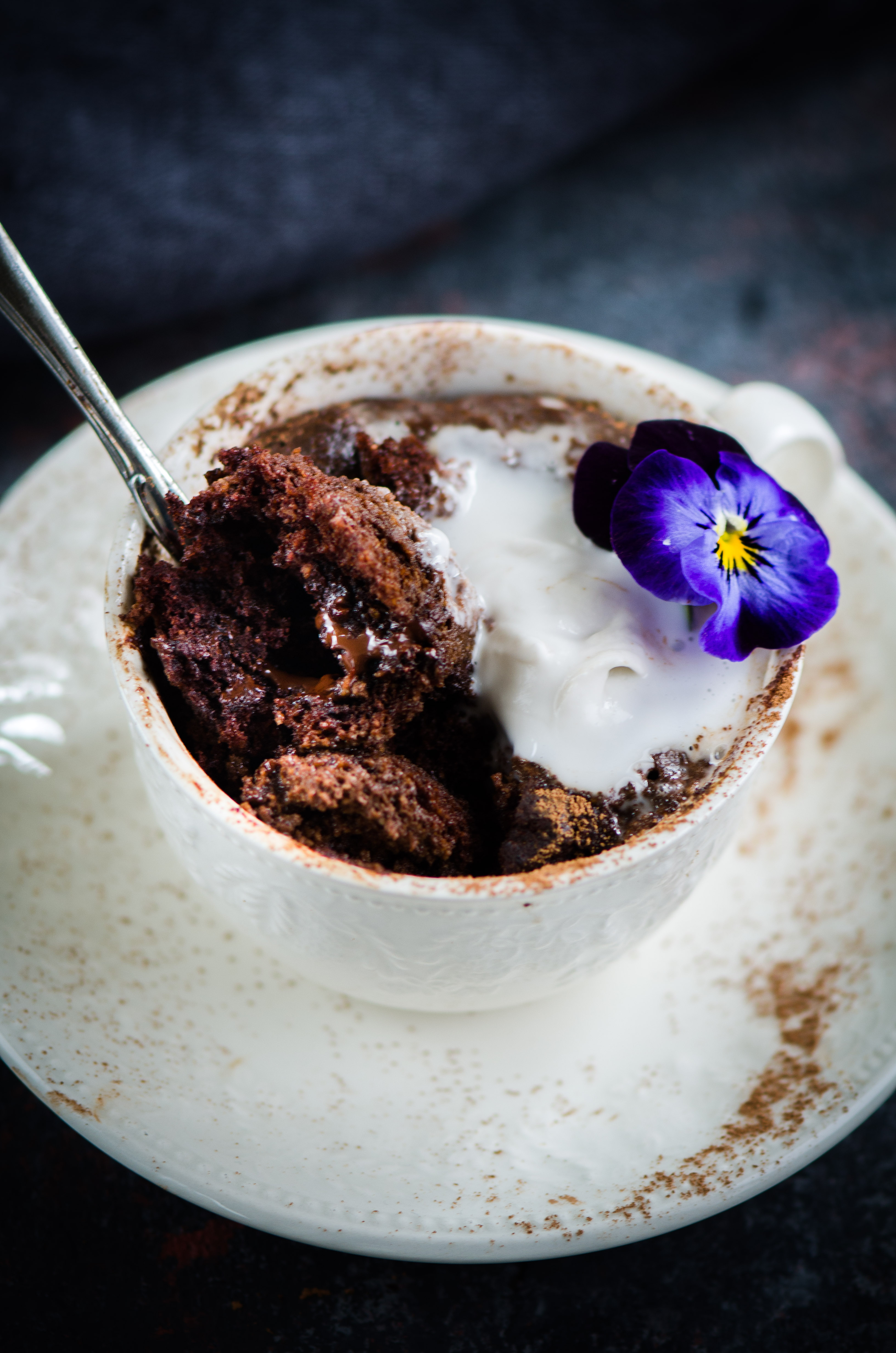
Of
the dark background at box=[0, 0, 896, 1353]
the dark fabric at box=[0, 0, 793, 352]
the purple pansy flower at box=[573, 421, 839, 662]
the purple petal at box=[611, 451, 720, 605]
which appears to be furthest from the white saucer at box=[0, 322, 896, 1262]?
the dark fabric at box=[0, 0, 793, 352]

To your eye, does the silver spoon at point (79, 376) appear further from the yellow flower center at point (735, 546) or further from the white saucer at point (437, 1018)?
the yellow flower center at point (735, 546)

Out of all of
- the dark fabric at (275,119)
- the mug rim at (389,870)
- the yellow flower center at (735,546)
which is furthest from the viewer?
the dark fabric at (275,119)

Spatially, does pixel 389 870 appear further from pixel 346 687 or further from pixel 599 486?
pixel 599 486

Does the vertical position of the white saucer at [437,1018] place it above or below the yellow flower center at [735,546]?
below

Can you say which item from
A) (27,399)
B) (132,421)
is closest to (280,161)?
(27,399)

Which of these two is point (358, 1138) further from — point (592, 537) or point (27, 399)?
point (27, 399)

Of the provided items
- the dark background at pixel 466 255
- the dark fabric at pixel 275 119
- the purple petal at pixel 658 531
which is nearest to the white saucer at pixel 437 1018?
the dark background at pixel 466 255

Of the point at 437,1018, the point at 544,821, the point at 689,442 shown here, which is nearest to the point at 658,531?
the point at 689,442

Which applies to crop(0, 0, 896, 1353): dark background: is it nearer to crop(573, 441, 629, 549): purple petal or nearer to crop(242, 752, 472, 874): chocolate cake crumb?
crop(242, 752, 472, 874): chocolate cake crumb
